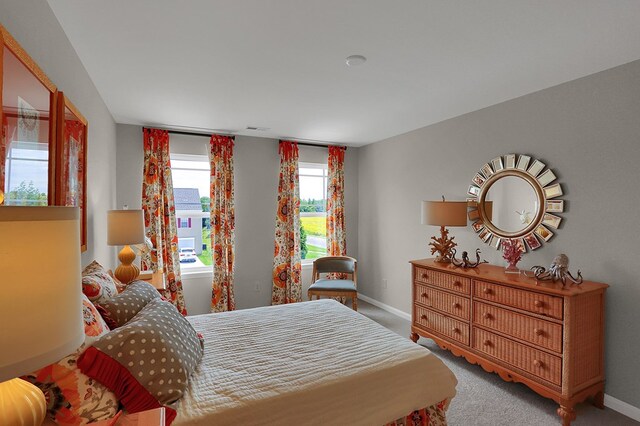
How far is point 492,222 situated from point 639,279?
46.2 inches

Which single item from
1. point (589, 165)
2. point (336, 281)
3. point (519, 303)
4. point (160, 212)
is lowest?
point (336, 281)

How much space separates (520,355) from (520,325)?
0.78 ft

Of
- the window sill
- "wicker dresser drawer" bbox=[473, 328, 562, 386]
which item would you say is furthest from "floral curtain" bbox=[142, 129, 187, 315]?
"wicker dresser drawer" bbox=[473, 328, 562, 386]

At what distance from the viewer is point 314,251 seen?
17.8ft

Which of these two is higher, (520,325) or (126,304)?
(126,304)

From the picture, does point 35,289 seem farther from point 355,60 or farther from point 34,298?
point 355,60

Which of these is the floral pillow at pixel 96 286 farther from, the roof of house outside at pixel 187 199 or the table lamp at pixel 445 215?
the table lamp at pixel 445 215


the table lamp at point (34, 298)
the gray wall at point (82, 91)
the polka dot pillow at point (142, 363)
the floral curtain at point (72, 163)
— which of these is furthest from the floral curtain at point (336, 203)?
the table lamp at point (34, 298)

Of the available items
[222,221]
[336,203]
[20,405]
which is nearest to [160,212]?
[222,221]

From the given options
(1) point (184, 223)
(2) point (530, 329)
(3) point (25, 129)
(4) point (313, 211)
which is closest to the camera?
(3) point (25, 129)

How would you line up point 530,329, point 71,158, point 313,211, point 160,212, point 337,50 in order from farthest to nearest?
point 313,211, point 160,212, point 530,329, point 337,50, point 71,158

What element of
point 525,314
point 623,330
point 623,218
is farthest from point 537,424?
point 623,218

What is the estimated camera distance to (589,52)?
7.08 ft

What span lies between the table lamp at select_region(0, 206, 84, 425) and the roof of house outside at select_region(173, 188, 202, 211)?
4.06m
